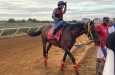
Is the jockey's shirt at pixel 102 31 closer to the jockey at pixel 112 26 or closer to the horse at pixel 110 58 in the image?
the jockey at pixel 112 26

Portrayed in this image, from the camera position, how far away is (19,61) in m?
14.1

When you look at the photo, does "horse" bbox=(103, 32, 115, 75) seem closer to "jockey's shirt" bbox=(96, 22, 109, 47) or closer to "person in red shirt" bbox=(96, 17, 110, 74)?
"person in red shirt" bbox=(96, 17, 110, 74)

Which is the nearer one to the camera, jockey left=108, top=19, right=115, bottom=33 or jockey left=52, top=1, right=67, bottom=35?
jockey left=108, top=19, right=115, bottom=33

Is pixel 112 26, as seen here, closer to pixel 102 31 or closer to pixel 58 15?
pixel 102 31

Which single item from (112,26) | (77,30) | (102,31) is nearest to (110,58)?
(112,26)

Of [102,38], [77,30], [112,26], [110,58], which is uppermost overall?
[110,58]

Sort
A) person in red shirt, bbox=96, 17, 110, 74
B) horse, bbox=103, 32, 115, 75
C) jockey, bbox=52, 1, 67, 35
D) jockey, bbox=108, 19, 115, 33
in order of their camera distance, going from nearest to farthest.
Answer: horse, bbox=103, 32, 115, 75 → jockey, bbox=108, 19, 115, 33 → person in red shirt, bbox=96, 17, 110, 74 → jockey, bbox=52, 1, 67, 35

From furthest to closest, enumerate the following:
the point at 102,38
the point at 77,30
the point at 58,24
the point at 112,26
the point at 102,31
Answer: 1. the point at 58,24
2. the point at 77,30
3. the point at 102,38
4. the point at 102,31
5. the point at 112,26

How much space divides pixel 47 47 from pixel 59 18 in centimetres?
190

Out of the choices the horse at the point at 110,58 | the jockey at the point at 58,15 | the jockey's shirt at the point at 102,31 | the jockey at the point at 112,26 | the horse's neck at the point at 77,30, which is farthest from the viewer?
the jockey at the point at 58,15

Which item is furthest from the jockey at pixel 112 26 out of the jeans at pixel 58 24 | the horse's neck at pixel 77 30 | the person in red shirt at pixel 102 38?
the jeans at pixel 58 24

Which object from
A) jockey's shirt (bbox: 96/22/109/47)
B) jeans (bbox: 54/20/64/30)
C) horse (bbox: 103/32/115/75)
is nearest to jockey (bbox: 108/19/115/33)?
jockey's shirt (bbox: 96/22/109/47)

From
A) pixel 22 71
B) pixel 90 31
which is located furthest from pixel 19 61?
pixel 90 31

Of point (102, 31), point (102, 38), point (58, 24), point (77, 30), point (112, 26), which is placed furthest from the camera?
point (58, 24)
